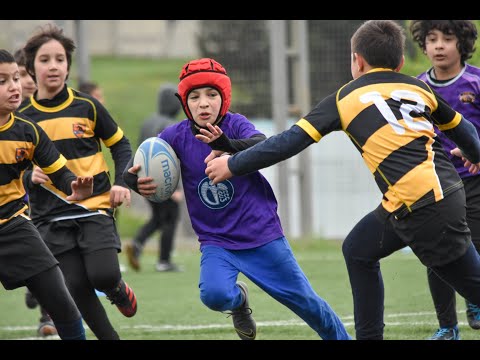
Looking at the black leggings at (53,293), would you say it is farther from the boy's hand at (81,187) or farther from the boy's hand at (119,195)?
the boy's hand at (119,195)

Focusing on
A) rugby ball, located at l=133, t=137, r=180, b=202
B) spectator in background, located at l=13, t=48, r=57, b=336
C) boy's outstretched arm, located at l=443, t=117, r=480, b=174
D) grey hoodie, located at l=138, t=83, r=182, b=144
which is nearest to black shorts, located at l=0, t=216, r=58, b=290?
rugby ball, located at l=133, t=137, r=180, b=202

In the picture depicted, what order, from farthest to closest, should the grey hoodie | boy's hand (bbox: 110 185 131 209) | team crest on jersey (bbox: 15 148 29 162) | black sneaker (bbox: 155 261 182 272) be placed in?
the grey hoodie
black sneaker (bbox: 155 261 182 272)
boy's hand (bbox: 110 185 131 209)
team crest on jersey (bbox: 15 148 29 162)

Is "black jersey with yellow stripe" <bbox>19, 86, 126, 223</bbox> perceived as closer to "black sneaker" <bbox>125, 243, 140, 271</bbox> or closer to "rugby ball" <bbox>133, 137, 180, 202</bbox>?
"rugby ball" <bbox>133, 137, 180, 202</bbox>

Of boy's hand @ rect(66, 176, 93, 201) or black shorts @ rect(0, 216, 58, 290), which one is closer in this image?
black shorts @ rect(0, 216, 58, 290)

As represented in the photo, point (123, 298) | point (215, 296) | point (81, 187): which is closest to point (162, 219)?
point (123, 298)

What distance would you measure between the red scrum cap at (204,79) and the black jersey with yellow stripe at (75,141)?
3.18 ft

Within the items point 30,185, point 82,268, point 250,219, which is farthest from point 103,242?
point 250,219

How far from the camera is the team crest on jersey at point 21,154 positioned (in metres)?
5.66

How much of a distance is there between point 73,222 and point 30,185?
41 cm

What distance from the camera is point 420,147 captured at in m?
5.05

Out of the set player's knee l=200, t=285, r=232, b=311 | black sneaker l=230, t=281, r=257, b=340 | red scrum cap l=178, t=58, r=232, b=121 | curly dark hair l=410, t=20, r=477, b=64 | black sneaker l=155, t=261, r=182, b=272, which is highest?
curly dark hair l=410, t=20, r=477, b=64

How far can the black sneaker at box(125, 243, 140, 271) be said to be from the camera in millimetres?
11539

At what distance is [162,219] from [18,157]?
6296mm

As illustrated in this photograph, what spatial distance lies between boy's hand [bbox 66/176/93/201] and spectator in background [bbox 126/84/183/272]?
5843 mm
